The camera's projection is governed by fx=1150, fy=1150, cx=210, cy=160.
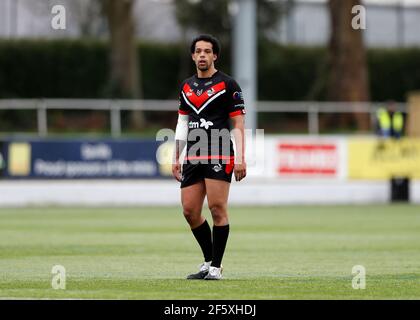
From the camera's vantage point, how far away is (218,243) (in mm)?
12000

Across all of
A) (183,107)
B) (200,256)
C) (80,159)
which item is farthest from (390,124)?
(183,107)

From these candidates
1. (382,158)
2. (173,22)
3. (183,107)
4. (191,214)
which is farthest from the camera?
(173,22)

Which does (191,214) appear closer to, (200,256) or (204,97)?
(204,97)

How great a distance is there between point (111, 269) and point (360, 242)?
222 inches

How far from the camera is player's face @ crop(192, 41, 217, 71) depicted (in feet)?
39.0

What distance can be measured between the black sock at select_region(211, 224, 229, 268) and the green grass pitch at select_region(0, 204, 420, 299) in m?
0.28

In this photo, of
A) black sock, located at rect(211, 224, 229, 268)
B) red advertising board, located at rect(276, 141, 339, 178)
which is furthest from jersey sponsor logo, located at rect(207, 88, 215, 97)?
red advertising board, located at rect(276, 141, 339, 178)

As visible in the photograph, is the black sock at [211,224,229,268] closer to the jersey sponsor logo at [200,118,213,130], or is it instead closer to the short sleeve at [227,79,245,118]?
the jersey sponsor logo at [200,118,213,130]

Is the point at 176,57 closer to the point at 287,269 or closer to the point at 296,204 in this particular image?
the point at 296,204

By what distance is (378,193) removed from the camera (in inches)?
1181

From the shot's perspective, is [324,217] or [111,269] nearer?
[111,269]

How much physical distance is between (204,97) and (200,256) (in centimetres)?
368

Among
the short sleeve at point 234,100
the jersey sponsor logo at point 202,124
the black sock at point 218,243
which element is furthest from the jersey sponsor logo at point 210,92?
the black sock at point 218,243
